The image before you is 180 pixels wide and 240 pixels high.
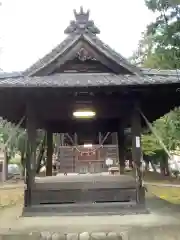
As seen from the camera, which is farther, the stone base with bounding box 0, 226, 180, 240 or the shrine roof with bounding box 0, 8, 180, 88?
the shrine roof with bounding box 0, 8, 180, 88

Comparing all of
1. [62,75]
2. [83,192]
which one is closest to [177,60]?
[62,75]

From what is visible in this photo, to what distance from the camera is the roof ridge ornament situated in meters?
8.22

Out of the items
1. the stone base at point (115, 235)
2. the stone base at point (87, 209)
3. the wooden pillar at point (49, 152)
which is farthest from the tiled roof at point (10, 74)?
the wooden pillar at point (49, 152)

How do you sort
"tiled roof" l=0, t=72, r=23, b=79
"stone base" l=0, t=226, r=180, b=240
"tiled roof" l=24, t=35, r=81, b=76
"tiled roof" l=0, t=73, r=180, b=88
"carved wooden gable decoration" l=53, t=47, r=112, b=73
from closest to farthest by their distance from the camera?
"stone base" l=0, t=226, r=180, b=240 < "tiled roof" l=0, t=73, r=180, b=88 < "tiled roof" l=0, t=72, r=23, b=79 < "tiled roof" l=24, t=35, r=81, b=76 < "carved wooden gable decoration" l=53, t=47, r=112, b=73

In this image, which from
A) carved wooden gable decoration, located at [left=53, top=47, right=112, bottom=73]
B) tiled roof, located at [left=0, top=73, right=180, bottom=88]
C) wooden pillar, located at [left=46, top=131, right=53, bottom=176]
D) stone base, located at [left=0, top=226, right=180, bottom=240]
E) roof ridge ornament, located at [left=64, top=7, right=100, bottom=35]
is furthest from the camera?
wooden pillar, located at [left=46, top=131, right=53, bottom=176]

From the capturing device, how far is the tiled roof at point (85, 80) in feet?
22.3

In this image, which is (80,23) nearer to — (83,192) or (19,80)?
(19,80)

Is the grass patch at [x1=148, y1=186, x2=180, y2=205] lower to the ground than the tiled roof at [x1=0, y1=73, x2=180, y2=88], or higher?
lower

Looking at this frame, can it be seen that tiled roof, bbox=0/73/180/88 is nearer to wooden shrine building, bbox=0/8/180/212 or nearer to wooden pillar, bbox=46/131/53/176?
wooden shrine building, bbox=0/8/180/212

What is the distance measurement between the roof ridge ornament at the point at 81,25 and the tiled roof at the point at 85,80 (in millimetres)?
1162

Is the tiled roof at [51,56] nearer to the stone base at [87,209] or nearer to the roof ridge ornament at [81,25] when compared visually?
the roof ridge ornament at [81,25]

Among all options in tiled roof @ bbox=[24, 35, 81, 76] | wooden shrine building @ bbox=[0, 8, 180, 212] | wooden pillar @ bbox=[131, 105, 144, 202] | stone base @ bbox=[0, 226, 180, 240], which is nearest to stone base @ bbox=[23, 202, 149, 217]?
wooden shrine building @ bbox=[0, 8, 180, 212]

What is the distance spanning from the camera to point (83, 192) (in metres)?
7.85

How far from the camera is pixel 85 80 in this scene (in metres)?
7.34
